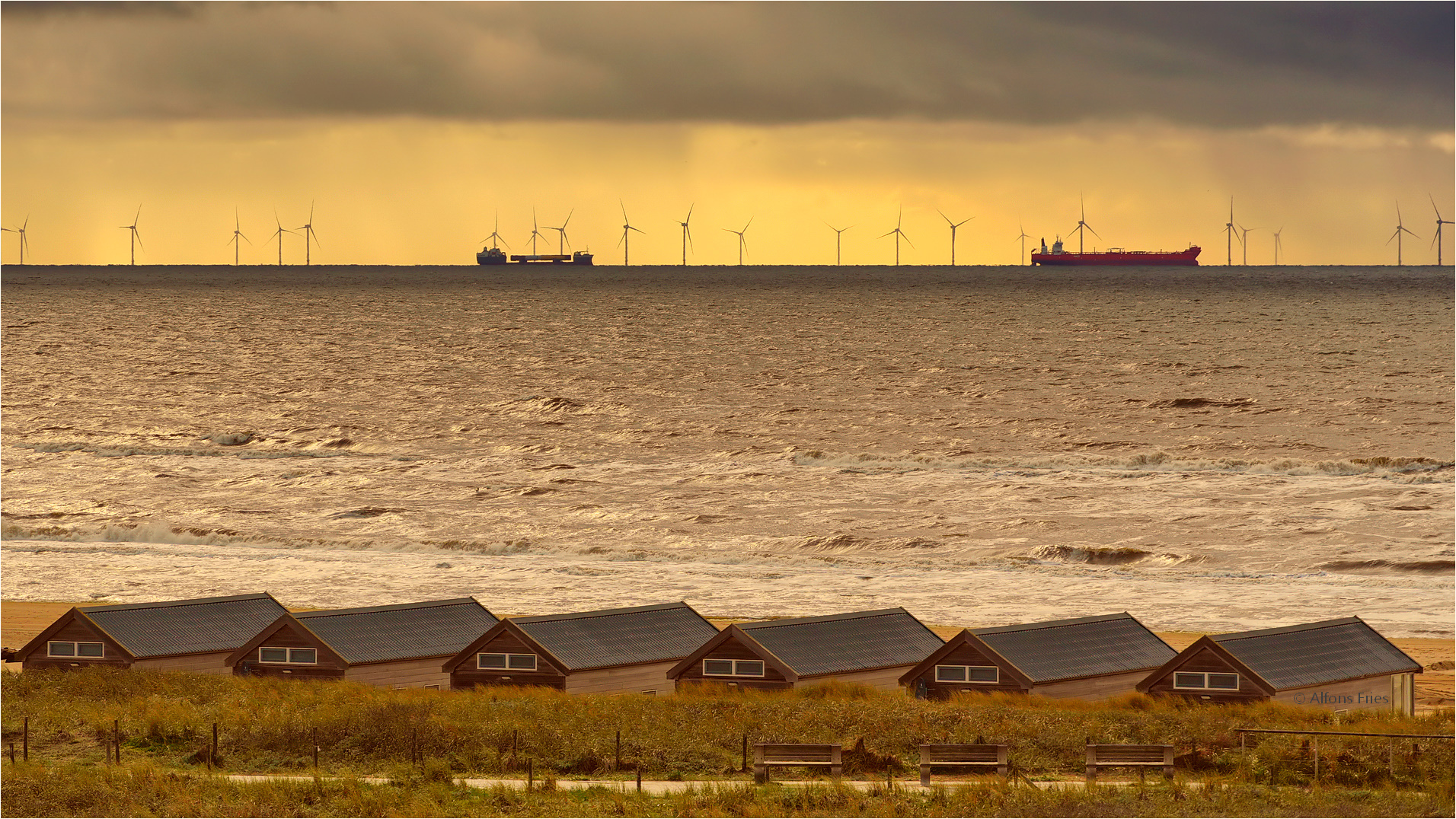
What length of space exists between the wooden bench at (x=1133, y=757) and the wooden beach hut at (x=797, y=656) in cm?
1134

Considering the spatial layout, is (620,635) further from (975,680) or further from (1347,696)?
(1347,696)

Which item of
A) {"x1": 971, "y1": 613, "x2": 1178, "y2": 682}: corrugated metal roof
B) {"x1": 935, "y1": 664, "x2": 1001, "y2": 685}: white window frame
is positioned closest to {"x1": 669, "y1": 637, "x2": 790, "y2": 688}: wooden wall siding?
{"x1": 935, "y1": 664, "x2": 1001, "y2": 685}: white window frame

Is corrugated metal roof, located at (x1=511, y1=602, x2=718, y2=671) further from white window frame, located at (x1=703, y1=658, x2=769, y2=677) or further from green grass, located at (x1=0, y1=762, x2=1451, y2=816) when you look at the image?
green grass, located at (x1=0, y1=762, x2=1451, y2=816)

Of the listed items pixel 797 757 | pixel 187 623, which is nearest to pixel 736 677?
pixel 797 757

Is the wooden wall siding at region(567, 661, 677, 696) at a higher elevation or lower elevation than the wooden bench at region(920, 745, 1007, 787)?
lower

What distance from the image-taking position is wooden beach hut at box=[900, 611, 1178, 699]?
41.7m

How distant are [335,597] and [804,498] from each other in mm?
34829

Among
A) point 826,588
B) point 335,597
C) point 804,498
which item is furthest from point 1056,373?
point 335,597

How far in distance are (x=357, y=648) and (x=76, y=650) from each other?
827cm

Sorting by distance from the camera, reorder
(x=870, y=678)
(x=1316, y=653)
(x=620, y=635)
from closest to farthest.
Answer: (x=1316, y=653) < (x=870, y=678) < (x=620, y=635)

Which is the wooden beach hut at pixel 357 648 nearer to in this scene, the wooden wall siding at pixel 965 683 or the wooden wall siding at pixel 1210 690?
the wooden wall siding at pixel 965 683

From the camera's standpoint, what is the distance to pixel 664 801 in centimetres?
3048

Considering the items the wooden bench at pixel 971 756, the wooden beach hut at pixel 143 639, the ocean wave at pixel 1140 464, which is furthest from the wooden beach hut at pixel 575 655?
the ocean wave at pixel 1140 464

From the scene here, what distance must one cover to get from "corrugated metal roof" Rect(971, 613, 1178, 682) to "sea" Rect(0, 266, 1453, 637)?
37.9 feet
